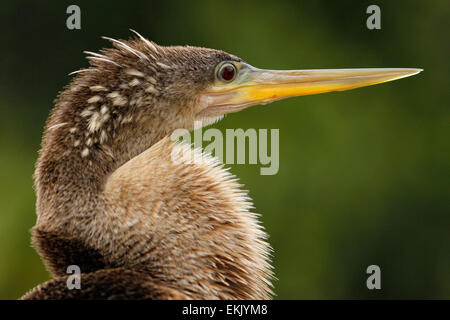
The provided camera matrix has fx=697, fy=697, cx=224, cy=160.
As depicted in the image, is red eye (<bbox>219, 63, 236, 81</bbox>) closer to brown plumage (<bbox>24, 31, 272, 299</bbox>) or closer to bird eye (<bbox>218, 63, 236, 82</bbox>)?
bird eye (<bbox>218, 63, 236, 82</bbox>)

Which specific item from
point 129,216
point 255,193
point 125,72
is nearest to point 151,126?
point 125,72

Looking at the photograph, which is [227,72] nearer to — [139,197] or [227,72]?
[227,72]

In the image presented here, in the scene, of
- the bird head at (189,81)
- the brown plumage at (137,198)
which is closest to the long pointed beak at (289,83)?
the bird head at (189,81)

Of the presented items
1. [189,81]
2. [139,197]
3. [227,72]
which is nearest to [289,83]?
[227,72]

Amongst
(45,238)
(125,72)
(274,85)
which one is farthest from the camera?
(274,85)

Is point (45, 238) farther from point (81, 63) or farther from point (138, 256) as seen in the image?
point (81, 63)

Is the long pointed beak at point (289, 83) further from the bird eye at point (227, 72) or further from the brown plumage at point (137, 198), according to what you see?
the brown plumage at point (137, 198)

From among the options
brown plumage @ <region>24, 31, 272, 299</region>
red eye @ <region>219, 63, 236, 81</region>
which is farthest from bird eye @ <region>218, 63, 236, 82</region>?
Answer: brown plumage @ <region>24, 31, 272, 299</region>
